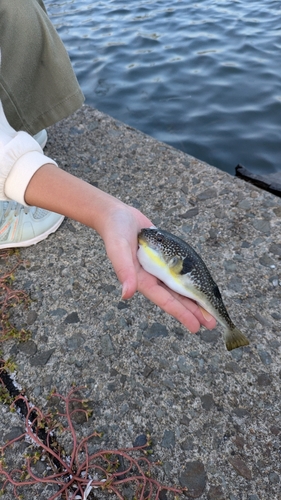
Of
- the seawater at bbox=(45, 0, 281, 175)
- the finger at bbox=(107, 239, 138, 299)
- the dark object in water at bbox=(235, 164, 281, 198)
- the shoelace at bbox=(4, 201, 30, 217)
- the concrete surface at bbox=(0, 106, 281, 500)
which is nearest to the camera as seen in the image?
the finger at bbox=(107, 239, 138, 299)

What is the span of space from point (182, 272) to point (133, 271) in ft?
2.02

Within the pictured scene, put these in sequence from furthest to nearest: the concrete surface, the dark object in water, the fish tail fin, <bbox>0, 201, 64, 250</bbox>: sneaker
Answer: the dark object in water, <bbox>0, 201, 64, 250</bbox>: sneaker, the fish tail fin, the concrete surface

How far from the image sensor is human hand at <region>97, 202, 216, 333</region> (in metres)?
1.70

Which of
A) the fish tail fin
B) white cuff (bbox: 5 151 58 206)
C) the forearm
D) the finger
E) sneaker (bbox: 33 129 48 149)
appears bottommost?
the fish tail fin

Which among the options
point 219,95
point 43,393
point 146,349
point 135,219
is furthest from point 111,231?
point 219,95

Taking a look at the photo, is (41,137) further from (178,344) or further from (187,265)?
(178,344)

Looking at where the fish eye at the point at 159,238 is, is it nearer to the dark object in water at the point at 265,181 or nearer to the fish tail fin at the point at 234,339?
the fish tail fin at the point at 234,339

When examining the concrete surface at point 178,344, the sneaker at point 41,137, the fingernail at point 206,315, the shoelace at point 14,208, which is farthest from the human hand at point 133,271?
the sneaker at point 41,137

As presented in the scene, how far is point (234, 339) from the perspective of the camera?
2.17m

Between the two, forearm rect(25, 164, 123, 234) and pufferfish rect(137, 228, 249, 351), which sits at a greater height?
forearm rect(25, 164, 123, 234)

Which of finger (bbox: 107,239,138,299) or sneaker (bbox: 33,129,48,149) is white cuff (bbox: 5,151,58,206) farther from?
sneaker (bbox: 33,129,48,149)

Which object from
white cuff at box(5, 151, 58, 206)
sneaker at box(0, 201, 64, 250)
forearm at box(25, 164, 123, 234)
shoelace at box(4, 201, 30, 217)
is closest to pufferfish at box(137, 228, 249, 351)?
forearm at box(25, 164, 123, 234)

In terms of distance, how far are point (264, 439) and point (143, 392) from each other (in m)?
0.69

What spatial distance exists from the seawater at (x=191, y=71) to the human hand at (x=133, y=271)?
→ 3226 mm
